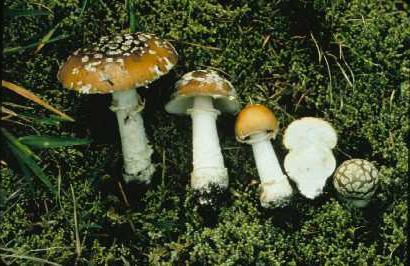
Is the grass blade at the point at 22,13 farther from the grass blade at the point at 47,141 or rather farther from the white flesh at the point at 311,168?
the white flesh at the point at 311,168

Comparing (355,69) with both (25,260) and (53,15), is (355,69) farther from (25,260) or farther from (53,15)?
(25,260)

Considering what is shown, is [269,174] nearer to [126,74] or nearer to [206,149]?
[206,149]

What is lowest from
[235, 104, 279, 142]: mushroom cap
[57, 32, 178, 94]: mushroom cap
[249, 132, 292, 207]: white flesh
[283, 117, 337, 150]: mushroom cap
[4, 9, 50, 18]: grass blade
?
[249, 132, 292, 207]: white flesh

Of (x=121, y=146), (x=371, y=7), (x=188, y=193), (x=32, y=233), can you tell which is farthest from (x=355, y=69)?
(x=32, y=233)

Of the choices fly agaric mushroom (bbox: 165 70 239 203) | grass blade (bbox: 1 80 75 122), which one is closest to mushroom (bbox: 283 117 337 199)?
fly agaric mushroom (bbox: 165 70 239 203)

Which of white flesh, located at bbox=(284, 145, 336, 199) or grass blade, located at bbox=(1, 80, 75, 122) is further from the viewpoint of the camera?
white flesh, located at bbox=(284, 145, 336, 199)

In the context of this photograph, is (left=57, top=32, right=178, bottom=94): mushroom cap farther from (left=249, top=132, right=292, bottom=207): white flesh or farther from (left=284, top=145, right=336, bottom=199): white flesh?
(left=284, top=145, right=336, bottom=199): white flesh

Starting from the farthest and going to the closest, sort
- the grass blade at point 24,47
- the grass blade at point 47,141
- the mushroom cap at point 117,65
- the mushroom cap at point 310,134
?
the mushroom cap at point 310,134
the grass blade at point 24,47
the grass blade at point 47,141
the mushroom cap at point 117,65

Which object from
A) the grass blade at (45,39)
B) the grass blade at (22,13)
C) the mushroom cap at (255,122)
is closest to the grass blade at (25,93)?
the grass blade at (45,39)
